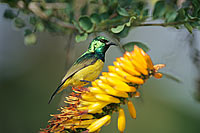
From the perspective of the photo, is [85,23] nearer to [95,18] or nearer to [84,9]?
[95,18]

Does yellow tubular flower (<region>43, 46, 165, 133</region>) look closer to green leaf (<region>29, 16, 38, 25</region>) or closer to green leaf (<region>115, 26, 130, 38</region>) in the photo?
green leaf (<region>115, 26, 130, 38</region>)

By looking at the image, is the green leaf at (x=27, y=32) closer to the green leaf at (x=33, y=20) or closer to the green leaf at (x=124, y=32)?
the green leaf at (x=33, y=20)

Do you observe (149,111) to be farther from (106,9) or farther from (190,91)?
(106,9)

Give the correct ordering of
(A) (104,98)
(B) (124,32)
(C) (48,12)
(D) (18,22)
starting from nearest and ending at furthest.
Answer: (A) (104,98) → (B) (124,32) → (C) (48,12) → (D) (18,22)

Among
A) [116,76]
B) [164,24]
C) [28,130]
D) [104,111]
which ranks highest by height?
[164,24]

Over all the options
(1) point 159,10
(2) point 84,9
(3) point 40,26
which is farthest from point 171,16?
(3) point 40,26

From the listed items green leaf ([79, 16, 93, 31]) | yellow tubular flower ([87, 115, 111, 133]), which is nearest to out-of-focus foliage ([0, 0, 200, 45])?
green leaf ([79, 16, 93, 31])

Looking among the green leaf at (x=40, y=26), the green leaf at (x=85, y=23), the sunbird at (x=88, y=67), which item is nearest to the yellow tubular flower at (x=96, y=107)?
the sunbird at (x=88, y=67)

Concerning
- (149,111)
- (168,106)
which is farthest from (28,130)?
(168,106)
